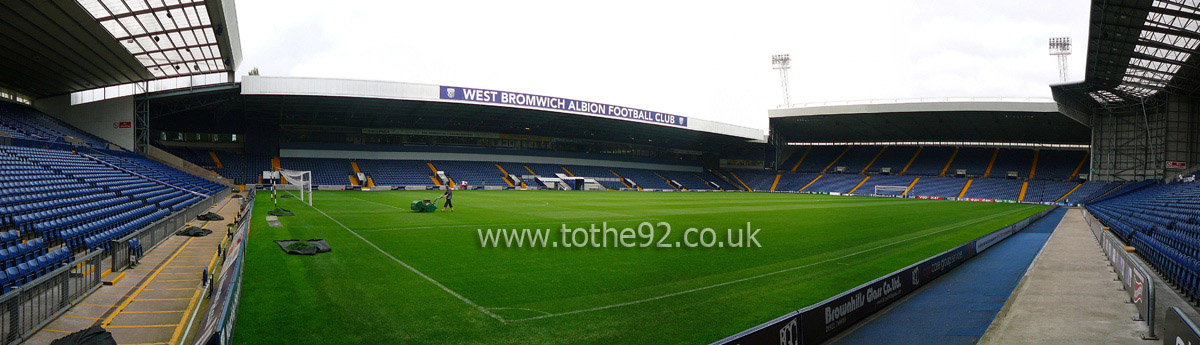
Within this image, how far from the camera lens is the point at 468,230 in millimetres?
18203

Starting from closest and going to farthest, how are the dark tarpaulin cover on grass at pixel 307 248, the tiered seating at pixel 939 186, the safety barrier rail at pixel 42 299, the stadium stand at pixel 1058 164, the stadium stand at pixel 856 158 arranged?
1. the safety barrier rail at pixel 42 299
2. the dark tarpaulin cover on grass at pixel 307 248
3. the tiered seating at pixel 939 186
4. the stadium stand at pixel 1058 164
5. the stadium stand at pixel 856 158

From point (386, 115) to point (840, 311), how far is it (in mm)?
52023

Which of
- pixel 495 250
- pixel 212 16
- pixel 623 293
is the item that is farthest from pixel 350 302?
pixel 212 16

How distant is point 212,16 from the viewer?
22047mm

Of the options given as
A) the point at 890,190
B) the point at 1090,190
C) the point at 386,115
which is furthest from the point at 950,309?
the point at 890,190

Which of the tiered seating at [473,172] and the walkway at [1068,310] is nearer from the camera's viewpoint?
the walkway at [1068,310]

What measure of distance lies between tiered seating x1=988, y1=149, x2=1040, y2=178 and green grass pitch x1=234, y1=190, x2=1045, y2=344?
55504 millimetres

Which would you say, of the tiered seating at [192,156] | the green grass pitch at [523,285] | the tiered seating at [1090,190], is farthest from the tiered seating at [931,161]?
the tiered seating at [192,156]

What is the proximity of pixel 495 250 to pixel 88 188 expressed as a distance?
1454 centimetres

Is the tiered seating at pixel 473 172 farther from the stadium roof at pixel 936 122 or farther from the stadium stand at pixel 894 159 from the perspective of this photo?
the stadium stand at pixel 894 159

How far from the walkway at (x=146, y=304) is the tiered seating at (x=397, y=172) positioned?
40638 millimetres

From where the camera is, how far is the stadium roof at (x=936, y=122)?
174ft

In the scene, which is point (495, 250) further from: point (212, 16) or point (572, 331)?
point (212, 16)

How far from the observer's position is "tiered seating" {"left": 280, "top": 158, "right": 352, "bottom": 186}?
4942cm
